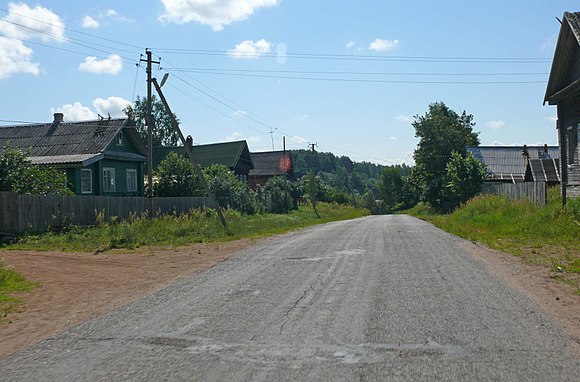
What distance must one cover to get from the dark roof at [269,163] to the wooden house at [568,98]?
51453 millimetres

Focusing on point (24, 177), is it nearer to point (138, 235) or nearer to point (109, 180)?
point (138, 235)

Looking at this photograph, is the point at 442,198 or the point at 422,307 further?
the point at 442,198

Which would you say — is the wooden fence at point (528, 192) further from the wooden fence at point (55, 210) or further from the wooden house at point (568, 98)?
the wooden fence at point (55, 210)

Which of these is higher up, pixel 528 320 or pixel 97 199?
pixel 97 199

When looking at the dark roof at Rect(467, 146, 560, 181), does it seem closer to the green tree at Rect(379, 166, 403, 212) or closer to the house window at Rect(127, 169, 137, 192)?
Result: the house window at Rect(127, 169, 137, 192)

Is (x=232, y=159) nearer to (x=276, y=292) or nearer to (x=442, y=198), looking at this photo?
(x=442, y=198)

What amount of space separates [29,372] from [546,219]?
1751 cm

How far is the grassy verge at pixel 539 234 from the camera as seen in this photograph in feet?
40.8

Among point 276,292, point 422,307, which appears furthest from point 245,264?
point 422,307

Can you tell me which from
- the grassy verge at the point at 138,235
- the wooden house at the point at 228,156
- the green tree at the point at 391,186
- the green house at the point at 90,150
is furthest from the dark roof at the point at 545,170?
the green tree at the point at 391,186

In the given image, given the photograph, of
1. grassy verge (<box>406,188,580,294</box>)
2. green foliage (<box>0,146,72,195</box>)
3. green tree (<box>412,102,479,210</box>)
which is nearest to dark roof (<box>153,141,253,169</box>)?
green tree (<box>412,102,479,210</box>)

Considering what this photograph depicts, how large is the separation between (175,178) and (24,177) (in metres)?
14.8

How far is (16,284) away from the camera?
440 inches

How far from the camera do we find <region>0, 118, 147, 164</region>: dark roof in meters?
33.4
